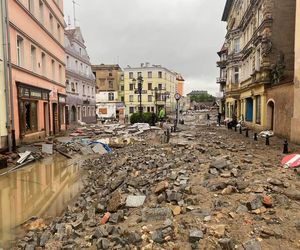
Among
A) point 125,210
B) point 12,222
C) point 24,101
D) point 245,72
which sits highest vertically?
point 245,72

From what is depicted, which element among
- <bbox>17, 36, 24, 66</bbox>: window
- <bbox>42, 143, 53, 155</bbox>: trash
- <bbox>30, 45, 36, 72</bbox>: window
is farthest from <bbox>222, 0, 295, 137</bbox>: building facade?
<bbox>30, 45, 36, 72</bbox>: window

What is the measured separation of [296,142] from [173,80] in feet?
194

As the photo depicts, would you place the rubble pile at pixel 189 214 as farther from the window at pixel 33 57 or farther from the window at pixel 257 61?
the window at pixel 257 61

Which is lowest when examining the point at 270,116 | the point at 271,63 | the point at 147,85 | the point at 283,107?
the point at 270,116

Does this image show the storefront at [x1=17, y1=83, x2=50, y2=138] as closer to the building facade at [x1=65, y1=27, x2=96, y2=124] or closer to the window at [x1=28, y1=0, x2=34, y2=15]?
the window at [x1=28, y1=0, x2=34, y2=15]

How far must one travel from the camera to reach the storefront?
45.6 feet

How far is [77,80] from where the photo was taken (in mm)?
33344

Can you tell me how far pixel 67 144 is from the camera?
49.4 feet

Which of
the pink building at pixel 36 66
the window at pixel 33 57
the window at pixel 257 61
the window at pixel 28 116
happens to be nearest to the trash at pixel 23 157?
the pink building at pixel 36 66

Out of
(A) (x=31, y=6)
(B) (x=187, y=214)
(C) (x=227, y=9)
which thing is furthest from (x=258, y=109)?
(C) (x=227, y=9)

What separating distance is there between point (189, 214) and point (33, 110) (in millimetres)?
14110

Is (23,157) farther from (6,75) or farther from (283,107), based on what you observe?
(283,107)

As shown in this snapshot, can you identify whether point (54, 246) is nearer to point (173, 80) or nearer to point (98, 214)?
point (98, 214)

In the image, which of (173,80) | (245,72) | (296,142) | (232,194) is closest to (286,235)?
(232,194)
